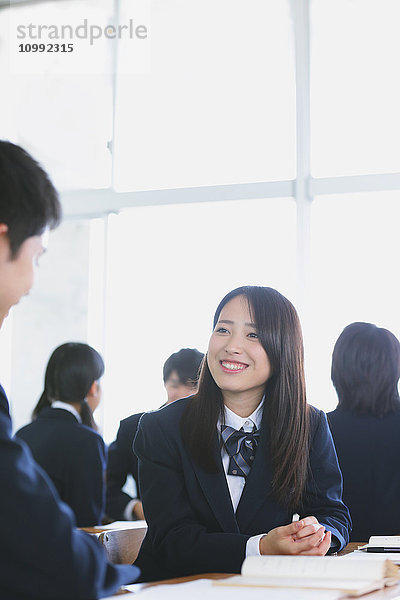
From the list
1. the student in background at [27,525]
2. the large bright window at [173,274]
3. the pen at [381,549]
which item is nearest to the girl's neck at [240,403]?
the pen at [381,549]

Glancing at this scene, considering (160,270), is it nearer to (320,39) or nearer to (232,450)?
(320,39)

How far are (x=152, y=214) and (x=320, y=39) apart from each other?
1.64 metres

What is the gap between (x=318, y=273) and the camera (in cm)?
544

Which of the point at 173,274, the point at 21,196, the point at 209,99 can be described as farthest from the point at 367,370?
the point at 209,99

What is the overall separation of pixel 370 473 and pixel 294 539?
1146 mm

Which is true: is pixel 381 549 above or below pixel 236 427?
below

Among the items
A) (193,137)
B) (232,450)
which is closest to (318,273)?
(193,137)

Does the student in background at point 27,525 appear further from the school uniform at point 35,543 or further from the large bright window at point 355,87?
the large bright window at point 355,87

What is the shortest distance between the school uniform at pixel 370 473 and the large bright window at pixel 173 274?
2502 millimetres

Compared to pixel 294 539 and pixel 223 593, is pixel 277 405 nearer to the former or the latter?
pixel 294 539

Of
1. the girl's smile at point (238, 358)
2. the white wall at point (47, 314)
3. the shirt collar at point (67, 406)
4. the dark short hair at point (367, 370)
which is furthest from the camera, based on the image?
the white wall at point (47, 314)

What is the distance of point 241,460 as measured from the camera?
2.25 meters

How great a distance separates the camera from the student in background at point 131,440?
3955 mm

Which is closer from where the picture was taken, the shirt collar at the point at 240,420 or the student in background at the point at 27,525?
the student in background at the point at 27,525
